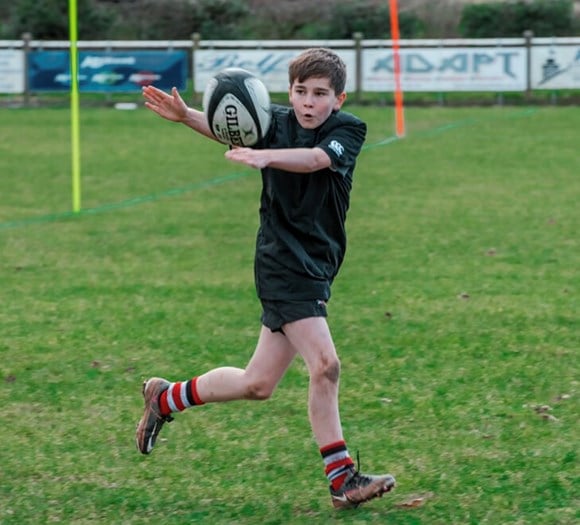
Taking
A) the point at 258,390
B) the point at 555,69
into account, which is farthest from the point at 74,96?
the point at 555,69

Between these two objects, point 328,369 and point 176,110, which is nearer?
point 328,369

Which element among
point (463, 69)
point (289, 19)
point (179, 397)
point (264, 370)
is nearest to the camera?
point (264, 370)

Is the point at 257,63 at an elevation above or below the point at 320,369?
above

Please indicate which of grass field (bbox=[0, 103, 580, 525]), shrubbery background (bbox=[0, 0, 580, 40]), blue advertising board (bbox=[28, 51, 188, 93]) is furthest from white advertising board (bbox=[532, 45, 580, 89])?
grass field (bbox=[0, 103, 580, 525])

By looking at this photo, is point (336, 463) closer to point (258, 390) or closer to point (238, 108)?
point (258, 390)

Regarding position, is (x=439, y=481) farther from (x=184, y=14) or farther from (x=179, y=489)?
(x=184, y=14)

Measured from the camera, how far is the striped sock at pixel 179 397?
5.65 metres

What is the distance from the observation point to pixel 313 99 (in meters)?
5.09

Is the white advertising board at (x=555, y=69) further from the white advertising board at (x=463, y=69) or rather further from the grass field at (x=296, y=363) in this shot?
the grass field at (x=296, y=363)

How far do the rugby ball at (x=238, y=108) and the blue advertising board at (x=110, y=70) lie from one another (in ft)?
84.5

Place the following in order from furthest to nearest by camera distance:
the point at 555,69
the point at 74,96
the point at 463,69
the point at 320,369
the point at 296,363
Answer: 1. the point at 555,69
2. the point at 463,69
3. the point at 74,96
4. the point at 296,363
5. the point at 320,369

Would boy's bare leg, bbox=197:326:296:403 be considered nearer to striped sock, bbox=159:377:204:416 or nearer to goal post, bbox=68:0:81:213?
striped sock, bbox=159:377:204:416

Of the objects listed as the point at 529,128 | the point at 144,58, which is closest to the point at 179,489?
the point at 529,128

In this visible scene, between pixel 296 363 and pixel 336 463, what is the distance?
279 centimetres
